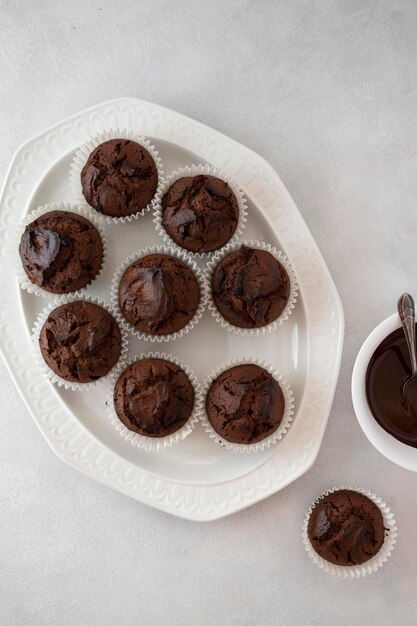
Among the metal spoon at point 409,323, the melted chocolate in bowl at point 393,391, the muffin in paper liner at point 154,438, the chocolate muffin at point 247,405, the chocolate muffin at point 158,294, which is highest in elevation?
the metal spoon at point 409,323

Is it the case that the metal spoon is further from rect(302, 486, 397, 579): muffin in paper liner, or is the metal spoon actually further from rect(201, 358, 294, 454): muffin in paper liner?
rect(302, 486, 397, 579): muffin in paper liner

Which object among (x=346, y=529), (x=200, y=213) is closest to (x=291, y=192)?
(x=200, y=213)

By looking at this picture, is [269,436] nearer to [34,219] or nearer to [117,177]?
[117,177]

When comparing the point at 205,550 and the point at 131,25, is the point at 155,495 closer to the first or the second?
the point at 205,550

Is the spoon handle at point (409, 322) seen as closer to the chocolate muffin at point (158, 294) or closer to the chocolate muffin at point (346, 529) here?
the chocolate muffin at point (346, 529)

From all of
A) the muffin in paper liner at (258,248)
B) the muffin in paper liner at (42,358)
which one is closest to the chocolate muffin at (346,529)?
the muffin in paper liner at (258,248)

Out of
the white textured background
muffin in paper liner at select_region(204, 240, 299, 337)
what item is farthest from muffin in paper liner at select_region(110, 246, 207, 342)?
the white textured background
